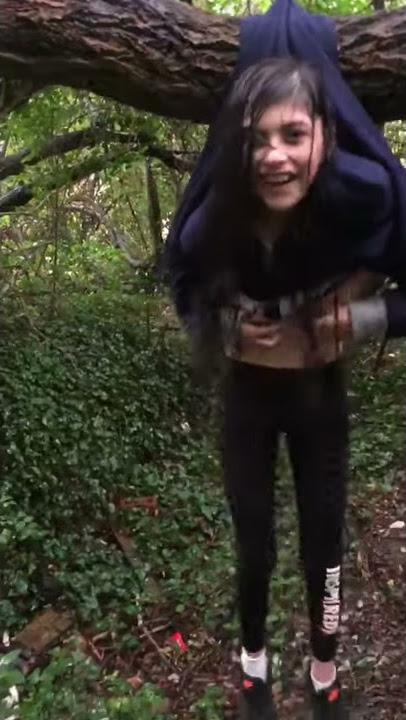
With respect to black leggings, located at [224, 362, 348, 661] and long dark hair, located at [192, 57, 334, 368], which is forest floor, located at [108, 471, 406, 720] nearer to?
black leggings, located at [224, 362, 348, 661]

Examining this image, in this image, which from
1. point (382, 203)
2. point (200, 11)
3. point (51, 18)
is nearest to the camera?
point (382, 203)

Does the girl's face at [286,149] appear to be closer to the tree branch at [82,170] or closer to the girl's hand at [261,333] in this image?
the girl's hand at [261,333]

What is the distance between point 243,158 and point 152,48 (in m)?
0.79

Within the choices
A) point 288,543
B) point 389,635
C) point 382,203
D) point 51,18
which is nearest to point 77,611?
point 288,543

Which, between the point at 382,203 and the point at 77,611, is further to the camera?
the point at 77,611

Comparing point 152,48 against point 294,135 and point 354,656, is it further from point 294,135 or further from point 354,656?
point 354,656

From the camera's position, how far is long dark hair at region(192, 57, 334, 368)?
3.54 feet

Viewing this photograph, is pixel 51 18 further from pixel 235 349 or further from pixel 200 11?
pixel 235 349

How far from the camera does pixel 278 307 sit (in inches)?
47.4

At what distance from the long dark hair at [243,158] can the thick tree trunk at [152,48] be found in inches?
24.4

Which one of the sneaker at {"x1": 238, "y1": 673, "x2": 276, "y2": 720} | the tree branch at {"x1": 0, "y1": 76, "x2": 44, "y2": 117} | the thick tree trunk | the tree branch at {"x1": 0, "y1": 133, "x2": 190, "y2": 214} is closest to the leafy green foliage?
the sneaker at {"x1": 238, "y1": 673, "x2": 276, "y2": 720}

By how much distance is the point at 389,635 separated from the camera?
2.43 meters

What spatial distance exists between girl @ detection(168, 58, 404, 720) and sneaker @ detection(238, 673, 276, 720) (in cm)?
10

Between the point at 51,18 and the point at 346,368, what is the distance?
37.1 inches
